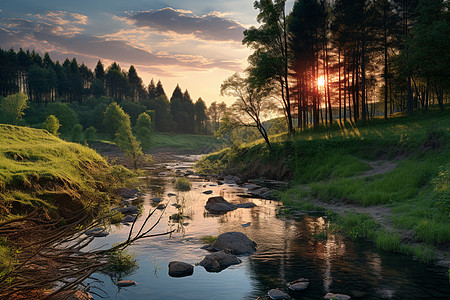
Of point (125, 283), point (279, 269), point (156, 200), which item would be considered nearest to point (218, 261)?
point (279, 269)

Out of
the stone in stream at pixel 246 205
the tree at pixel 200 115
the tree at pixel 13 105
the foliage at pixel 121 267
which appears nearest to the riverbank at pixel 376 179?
the stone in stream at pixel 246 205

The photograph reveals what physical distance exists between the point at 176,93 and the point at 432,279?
143915mm

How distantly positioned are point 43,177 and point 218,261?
33.6ft

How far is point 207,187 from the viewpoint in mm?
32125

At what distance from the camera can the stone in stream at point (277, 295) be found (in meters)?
9.34

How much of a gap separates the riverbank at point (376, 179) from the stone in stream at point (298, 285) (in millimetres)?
5407

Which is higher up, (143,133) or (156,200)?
(143,133)

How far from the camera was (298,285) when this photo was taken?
9.89m

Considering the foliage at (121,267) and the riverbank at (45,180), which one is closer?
the foliage at (121,267)

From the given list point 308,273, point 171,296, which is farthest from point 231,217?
point 171,296

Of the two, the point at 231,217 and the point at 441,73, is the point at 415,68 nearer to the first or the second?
the point at 441,73

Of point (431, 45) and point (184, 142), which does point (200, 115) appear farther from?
point (431, 45)

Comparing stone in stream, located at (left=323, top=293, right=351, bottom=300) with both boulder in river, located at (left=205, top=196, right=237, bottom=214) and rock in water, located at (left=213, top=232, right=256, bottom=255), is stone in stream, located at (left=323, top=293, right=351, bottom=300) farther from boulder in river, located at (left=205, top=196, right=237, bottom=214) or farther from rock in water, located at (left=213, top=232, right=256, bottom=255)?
boulder in river, located at (left=205, top=196, right=237, bottom=214)

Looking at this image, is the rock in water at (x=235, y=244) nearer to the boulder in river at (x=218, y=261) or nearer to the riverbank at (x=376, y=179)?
the boulder in river at (x=218, y=261)
